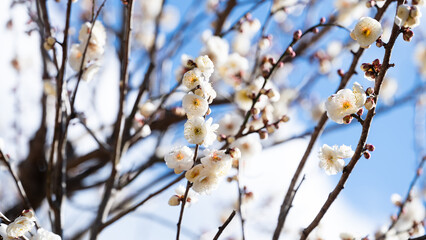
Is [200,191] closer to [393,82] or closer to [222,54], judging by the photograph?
[222,54]

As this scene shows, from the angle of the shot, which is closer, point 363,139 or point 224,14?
point 363,139

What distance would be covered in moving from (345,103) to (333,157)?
185 millimetres

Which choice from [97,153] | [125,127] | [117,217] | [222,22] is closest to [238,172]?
[117,217]

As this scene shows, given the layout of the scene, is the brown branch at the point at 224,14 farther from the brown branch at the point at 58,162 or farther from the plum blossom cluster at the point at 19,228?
the plum blossom cluster at the point at 19,228

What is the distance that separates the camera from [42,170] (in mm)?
2990

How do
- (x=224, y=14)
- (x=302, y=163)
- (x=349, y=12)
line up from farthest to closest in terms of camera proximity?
(x=349, y=12)
(x=224, y=14)
(x=302, y=163)

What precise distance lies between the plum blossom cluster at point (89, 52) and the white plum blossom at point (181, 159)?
2.35 feet

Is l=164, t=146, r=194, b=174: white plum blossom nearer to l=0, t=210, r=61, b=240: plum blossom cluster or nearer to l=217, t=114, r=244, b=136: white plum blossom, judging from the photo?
l=0, t=210, r=61, b=240: plum blossom cluster

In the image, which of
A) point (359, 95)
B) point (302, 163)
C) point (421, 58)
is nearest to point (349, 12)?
point (421, 58)

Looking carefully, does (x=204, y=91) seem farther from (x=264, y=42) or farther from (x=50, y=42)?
(x=264, y=42)

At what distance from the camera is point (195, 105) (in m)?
1.18

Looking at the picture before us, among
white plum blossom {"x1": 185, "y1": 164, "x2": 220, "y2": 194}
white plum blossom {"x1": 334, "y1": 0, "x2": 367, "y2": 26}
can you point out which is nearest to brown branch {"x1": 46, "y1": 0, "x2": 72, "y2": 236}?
white plum blossom {"x1": 185, "y1": 164, "x2": 220, "y2": 194}

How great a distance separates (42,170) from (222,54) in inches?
62.2

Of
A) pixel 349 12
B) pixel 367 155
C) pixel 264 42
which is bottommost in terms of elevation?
pixel 367 155
